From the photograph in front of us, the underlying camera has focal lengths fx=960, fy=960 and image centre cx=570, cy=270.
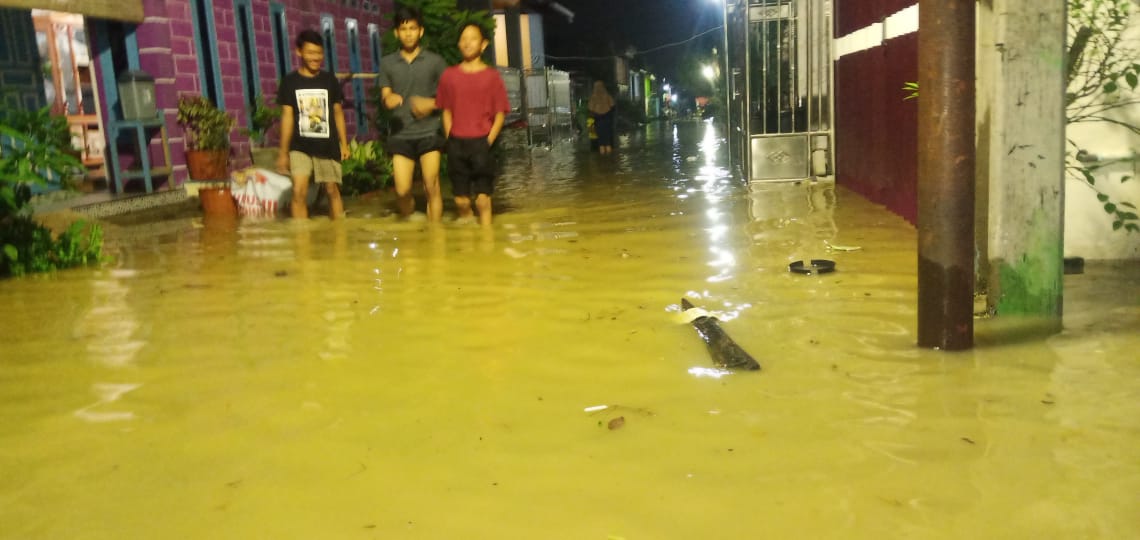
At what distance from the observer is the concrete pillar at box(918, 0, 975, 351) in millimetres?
3609

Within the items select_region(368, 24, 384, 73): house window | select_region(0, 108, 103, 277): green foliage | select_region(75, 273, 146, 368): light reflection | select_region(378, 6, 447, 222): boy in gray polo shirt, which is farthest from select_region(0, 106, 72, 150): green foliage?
select_region(368, 24, 384, 73): house window

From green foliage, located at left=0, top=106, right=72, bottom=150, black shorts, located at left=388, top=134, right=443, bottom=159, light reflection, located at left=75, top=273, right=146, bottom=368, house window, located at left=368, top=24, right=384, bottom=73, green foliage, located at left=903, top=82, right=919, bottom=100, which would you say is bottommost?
light reflection, located at left=75, top=273, right=146, bottom=368

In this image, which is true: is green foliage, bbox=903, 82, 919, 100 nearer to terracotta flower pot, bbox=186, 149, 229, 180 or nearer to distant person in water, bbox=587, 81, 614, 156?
terracotta flower pot, bbox=186, 149, 229, 180

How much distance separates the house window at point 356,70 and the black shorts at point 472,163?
7488mm

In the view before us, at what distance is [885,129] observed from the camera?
7.93 metres

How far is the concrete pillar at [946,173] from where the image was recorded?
11.8 ft

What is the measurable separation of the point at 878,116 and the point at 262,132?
7.43 metres

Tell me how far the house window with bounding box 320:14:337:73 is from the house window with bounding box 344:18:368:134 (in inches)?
23.1

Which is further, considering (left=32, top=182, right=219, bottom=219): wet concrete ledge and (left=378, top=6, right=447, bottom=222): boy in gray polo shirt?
(left=32, top=182, right=219, bottom=219): wet concrete ledge

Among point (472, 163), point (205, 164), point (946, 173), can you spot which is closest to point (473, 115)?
point (472, 163)

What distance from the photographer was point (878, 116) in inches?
320

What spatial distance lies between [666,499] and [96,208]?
298 inches

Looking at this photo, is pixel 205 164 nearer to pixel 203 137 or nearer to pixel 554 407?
pixel 203 137

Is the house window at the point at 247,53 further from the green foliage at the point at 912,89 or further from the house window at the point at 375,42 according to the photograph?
the green foliage at the point at 912,89
